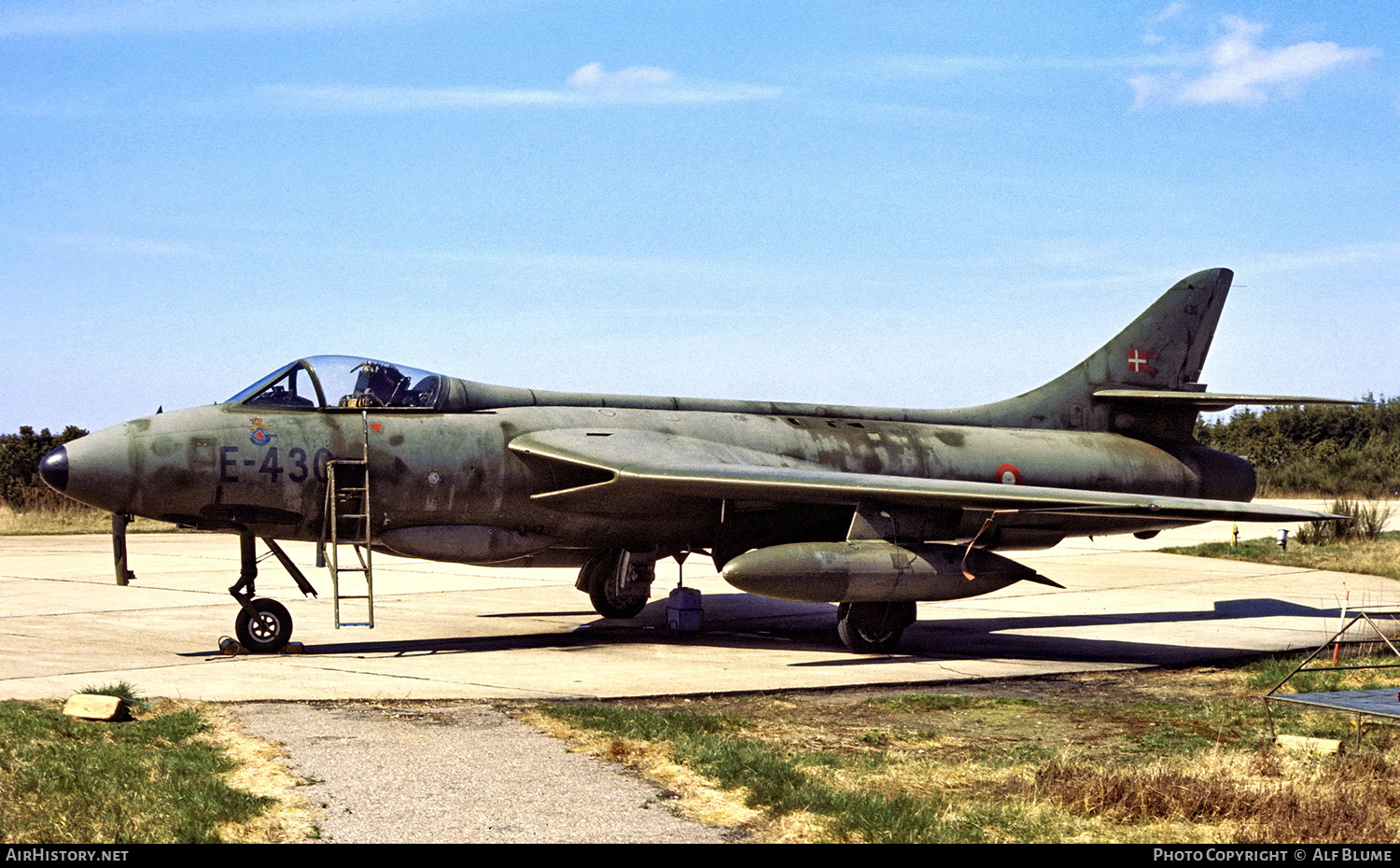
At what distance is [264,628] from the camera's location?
13000 millimetres

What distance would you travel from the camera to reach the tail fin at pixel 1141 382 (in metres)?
18.4

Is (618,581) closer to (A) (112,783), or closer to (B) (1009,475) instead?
(B) (1009,475)

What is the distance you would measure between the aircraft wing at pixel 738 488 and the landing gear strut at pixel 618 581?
1440 mm

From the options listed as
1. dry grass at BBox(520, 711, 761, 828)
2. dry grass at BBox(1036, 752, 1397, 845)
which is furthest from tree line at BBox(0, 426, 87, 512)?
dry grass at BBox(1036, 752, 1397, 845)

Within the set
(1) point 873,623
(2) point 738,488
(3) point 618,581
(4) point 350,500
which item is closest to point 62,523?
(3) point 618,581

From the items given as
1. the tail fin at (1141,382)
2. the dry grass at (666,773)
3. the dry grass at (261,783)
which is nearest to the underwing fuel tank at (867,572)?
the dry grass at (666,773)

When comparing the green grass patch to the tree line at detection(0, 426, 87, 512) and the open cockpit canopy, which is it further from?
the tree line at detection(0, 426, 87, 512)

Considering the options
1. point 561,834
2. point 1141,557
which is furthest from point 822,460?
point 1141,557

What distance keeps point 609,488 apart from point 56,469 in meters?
5.46

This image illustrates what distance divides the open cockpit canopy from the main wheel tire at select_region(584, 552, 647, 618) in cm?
350

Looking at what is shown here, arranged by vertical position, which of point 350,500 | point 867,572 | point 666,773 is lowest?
point 666,773

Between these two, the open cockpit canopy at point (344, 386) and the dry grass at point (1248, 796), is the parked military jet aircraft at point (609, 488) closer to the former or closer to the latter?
the open cockpit canopy at point (344, 386)

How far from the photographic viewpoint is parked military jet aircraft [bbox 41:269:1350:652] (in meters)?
13.0

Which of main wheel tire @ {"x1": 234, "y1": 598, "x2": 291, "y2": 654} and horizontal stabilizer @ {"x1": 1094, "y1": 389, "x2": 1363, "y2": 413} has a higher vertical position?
horizontal stabilizer @ {"x1": 1094, "y1": 389, "x2": 1363, "y2": 413}
